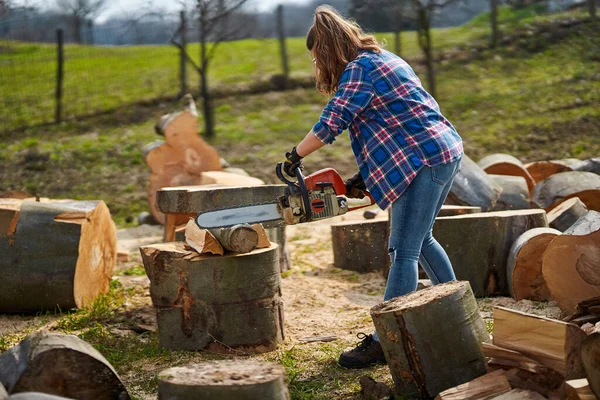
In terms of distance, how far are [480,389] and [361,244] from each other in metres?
3.21

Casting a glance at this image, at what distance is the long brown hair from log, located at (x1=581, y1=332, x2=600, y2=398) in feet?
5.61

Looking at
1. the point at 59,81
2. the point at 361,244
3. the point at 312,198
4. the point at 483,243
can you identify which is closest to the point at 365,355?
the point at 312,198

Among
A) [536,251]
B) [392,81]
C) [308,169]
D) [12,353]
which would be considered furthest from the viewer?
[308,169]

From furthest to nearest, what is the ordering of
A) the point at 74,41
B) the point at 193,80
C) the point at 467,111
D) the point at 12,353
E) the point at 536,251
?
1. the point at 74,41
2. the point at 193,80
3. the point at 467,111
4. the point at 536,251
5. the point at 12,353

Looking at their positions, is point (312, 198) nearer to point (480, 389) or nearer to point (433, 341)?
point (433, 341)

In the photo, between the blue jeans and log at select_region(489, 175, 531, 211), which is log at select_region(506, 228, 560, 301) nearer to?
the blue jeans

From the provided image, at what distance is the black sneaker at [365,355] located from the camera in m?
4.01

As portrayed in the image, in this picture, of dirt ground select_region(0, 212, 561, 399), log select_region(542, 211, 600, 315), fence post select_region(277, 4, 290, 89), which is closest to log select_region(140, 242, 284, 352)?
dirt ground select_region(0, 212, 561, 399)

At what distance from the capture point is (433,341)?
3.38 m

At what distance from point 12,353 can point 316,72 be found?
1.93 m

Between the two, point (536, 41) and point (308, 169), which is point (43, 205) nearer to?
point (308, 169)

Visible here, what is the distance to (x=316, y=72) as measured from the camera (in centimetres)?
393

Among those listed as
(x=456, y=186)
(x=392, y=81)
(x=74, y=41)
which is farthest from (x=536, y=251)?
(x=74, y=41)

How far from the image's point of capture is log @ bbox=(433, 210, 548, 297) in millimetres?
5363
